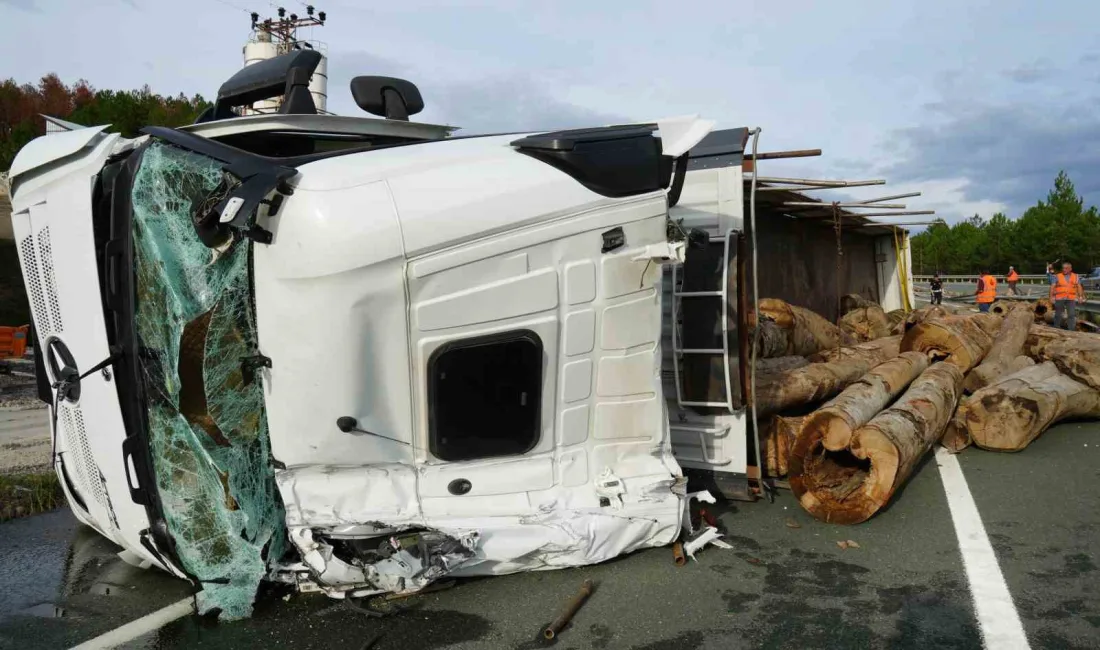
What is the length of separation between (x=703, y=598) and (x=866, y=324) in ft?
30.0

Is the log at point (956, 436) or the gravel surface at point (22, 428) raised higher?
the gravel surface at point (22, 428)

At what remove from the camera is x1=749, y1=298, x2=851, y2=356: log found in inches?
307

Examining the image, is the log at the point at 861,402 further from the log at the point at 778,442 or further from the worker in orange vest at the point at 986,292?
the worker in orange vest at the point at 986,292

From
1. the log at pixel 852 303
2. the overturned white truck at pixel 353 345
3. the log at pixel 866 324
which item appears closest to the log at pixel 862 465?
the overturned white truck at pixel 353 345

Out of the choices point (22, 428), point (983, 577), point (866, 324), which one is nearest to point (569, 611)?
point (983, 577)

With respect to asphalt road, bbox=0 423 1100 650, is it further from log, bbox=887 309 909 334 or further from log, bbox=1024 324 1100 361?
log, bbox=887 309 909 334

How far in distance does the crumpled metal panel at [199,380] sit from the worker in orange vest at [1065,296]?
14771 millimetres

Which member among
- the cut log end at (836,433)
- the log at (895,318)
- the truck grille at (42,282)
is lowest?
the cut log end at (836,433)

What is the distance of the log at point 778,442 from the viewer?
5625 mm

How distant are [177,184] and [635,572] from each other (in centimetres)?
293

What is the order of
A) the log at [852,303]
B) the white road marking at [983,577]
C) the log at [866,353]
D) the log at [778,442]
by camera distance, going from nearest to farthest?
the white road marking at [983,577] < the log at [778,442] < the log at [866,353] < the log at [852,303]

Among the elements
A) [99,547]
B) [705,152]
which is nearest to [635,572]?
[705,152]

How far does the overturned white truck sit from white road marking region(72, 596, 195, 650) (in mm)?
226

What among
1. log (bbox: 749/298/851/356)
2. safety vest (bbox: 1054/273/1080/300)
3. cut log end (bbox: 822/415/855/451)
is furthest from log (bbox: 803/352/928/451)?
safety vest (bbox: 1054/273/1080/300)
